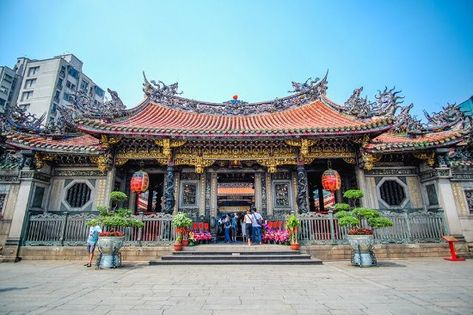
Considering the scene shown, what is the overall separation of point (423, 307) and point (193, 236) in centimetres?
709

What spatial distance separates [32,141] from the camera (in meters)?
9.16

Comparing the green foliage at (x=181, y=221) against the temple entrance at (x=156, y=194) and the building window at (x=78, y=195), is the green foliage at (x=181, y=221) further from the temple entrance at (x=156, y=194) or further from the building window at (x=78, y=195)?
the building window at (x=78, y=195)

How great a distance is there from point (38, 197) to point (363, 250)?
38.7ft

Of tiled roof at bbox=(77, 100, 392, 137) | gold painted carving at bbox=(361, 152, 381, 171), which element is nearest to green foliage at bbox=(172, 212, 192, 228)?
tiled roof at bbox=(77, 100, 392, 137)

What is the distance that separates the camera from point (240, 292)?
13.6 feet

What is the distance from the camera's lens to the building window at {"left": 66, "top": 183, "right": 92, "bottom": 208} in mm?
10078

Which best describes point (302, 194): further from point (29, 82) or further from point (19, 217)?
point (29, 82)

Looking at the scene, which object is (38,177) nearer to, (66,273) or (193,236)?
(66,273)

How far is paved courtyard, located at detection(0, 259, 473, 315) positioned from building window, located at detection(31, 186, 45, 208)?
12.0 ft

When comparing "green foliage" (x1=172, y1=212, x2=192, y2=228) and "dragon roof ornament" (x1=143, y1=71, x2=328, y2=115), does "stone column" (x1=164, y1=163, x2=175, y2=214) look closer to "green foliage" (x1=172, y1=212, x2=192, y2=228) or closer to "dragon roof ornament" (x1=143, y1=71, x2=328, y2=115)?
"green foliage" (x1=172, y1=212, x2=192, y2=228)

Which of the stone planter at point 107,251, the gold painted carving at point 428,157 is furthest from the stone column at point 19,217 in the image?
the gold painted carving at point 428,157

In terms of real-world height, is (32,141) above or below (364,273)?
above

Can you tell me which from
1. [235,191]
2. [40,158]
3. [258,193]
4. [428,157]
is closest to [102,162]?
[40,158]

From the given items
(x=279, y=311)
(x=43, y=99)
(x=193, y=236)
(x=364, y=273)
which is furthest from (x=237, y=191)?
(x=43, y=99)
